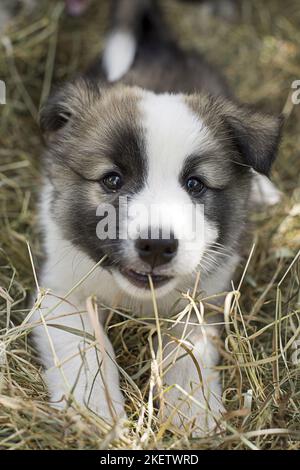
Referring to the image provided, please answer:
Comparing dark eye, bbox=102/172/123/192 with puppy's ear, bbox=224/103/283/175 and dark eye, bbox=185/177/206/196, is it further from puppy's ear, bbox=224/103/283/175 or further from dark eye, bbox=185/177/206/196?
puppy's ear, bbox=224/103/283/175

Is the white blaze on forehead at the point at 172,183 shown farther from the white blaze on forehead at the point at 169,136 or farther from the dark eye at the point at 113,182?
the dark eye at the point at 113,182

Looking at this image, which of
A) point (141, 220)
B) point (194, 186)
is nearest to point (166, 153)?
point (194, 186)

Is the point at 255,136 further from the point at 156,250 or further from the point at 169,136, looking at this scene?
the point at 156,250

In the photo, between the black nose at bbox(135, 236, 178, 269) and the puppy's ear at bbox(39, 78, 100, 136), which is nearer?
the black nose at bbox(135, 236, 178, 269)

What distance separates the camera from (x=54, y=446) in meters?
2.47

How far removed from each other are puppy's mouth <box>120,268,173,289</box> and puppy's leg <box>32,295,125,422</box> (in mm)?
229

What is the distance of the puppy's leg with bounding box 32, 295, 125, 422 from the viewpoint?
270 centimetres

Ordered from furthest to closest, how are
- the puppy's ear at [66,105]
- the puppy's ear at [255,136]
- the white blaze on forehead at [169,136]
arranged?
the puppy's ear at [66,105] → the puppy's ear at [255,136] → the white blaze on forehead at [169,136]

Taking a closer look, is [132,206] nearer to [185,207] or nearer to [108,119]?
[185,207]

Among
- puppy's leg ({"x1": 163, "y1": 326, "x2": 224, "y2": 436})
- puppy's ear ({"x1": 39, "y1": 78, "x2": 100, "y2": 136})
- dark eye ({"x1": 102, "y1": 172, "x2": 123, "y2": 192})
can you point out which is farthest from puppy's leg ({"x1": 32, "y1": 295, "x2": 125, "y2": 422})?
puppy's ear ({"x1": 39, "y1": 78, "x2": 100, "y2": 136})

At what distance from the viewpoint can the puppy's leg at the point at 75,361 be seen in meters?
2.70

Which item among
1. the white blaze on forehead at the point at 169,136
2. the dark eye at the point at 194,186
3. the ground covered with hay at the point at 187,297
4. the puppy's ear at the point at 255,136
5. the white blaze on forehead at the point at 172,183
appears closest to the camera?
the ground covered with hay at the point at 187,297

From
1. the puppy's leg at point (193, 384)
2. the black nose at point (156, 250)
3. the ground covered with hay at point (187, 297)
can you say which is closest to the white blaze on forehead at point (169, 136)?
the black nose at point (156, 250)

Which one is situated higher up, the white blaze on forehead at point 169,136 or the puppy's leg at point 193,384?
the white blaze on forehead at point 169,136
